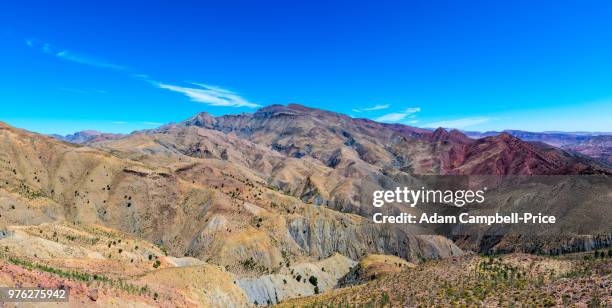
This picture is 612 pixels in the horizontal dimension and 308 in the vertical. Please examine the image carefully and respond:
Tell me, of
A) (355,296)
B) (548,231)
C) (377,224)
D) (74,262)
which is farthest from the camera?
(377,224)

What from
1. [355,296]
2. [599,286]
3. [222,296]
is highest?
[599,286]

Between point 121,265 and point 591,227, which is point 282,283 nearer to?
point 121,265

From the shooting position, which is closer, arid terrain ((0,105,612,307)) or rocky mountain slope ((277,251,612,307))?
rocky mountain slope ((277,251,612,307))

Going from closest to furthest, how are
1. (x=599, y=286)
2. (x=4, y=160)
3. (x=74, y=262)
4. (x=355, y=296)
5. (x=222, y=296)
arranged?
1. (x=599, y=286)
2. (x=355, y=296)
3. (x=74, y=262)
4. (x=222, y=296)
5. (x=4, y=160)

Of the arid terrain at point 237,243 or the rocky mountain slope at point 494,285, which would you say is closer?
the rocky mountain slope at point 494,285

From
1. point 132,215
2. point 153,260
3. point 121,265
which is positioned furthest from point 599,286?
point 132,215

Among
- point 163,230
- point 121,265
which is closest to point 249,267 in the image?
point 163,230

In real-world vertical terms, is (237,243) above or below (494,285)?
below

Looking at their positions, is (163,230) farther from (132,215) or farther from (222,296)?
(222,296)

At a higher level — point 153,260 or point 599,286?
point 599,286

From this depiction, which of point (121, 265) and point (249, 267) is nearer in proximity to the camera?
point (121, 265)

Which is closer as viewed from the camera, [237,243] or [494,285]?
[494,285]
